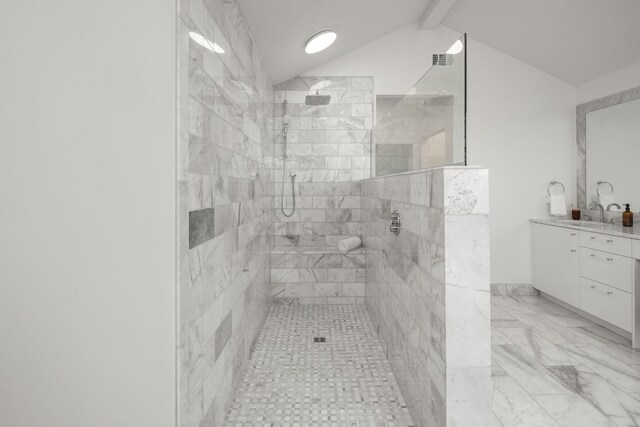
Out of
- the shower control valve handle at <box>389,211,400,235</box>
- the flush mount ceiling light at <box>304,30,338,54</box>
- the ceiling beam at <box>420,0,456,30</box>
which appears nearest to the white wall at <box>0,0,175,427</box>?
the shower control valve handle at <box>389,211,400,235</box>

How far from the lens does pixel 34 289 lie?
2.60ft

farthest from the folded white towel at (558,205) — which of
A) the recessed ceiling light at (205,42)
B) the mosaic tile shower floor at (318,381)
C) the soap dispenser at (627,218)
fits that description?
the recessed ceiling light at (205,42)

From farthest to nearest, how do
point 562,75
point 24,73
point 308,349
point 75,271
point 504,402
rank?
point 562,75 < point 308,349 < point 504,402 < point 75,271 < point 24,73

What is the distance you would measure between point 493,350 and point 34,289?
9.71ft

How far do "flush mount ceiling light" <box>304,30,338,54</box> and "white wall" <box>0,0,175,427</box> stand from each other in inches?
97.6

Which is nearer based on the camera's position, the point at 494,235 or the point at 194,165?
the point at 194,165

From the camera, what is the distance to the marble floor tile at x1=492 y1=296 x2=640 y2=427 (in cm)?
200

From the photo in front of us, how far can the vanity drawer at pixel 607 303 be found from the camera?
2930 mm

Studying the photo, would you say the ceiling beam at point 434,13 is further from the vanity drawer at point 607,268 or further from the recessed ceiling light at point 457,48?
the vanity drawer at point 607,268

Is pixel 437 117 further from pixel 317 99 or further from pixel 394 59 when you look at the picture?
pixel 394 59

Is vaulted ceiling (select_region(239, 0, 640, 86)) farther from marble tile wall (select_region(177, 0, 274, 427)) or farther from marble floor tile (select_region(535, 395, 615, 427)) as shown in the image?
marble floor tile (select_region(535, 395, 615, 427))

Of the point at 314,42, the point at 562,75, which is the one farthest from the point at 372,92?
the point at 562,75

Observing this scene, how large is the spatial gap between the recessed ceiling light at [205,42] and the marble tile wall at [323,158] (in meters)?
2.70

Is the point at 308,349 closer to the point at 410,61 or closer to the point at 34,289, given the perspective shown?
the point at 34,289
